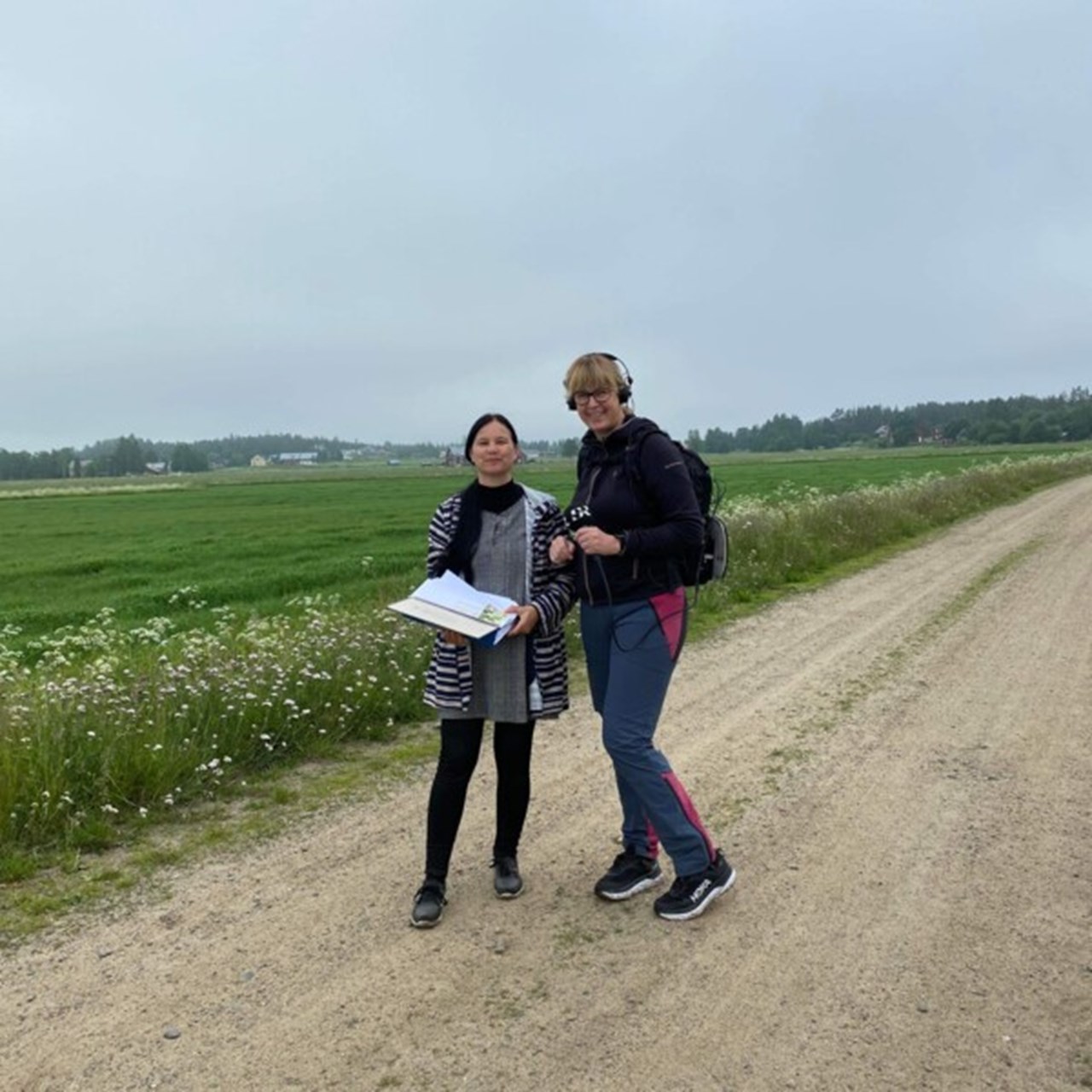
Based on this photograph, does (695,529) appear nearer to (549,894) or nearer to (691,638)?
(549,894)

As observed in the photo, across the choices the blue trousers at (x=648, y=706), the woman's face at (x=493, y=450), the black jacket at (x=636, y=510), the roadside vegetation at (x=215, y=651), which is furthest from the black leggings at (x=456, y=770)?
the roadside vegetation at (x=215, y=651)

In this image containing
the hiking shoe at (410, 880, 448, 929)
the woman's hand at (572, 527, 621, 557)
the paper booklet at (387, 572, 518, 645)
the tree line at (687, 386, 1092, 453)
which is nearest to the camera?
the woman's hand at (572, 527, 621, 557)

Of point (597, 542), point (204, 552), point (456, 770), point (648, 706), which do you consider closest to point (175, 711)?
point (456, 770)

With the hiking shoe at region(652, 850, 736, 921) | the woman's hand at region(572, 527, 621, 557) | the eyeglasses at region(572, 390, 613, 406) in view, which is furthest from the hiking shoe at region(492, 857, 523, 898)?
the eyeglasses at region(572, 390, 613, 406)

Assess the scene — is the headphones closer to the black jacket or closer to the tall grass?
the black jacket

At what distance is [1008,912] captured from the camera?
3.69 m

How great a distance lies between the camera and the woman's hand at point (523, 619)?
365cm

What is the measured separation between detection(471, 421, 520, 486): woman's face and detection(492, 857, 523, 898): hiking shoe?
1.69 m

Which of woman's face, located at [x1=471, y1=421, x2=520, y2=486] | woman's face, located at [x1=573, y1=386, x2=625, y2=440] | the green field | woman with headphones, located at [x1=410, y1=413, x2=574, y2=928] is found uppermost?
woman's face, located at [x1=573, y1=386, x2=625, y2=440]

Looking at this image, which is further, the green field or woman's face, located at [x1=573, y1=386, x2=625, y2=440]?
the green field

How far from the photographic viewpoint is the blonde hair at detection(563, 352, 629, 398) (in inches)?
143

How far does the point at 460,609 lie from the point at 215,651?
3937mm

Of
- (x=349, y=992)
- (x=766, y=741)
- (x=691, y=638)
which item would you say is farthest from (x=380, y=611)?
(x=349, y=992)

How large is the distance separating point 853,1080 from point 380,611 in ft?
20.9
